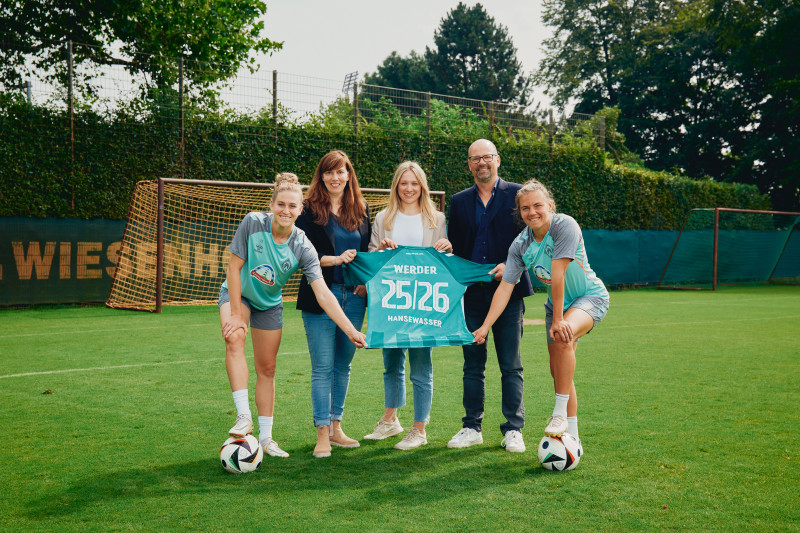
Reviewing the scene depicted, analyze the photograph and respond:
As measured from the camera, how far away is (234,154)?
1423 centimetres

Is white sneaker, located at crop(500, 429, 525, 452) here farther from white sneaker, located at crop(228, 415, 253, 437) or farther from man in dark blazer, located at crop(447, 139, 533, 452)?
white sneaker, located at crop(228, 415, 253, 437)

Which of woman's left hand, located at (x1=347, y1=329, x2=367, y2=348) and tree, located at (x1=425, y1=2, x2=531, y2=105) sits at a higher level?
tree, located at (x1=425, y1=2, x2=531, y2=105)

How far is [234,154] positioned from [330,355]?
10.8 meters

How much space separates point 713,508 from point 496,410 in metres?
2.20

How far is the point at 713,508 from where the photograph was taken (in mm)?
3260

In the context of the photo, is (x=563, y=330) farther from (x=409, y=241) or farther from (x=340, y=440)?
(x=340, y=440)

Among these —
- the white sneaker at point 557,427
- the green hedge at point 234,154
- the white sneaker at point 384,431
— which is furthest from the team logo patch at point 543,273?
the green hedge at point 234,154

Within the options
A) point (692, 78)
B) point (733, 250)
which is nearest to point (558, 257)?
point (733, 250)

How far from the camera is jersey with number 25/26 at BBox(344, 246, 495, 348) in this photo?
4.38m

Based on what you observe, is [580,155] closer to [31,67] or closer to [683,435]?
[31,67]

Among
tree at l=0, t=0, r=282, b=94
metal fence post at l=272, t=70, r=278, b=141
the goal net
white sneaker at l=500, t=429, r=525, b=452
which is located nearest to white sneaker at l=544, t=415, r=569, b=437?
white sneaker at l=500, t=429, r=525, b=452

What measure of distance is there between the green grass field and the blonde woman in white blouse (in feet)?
0.55

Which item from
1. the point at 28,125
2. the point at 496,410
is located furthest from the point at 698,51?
the point at 496,410

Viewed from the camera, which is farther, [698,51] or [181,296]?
[698,51]
